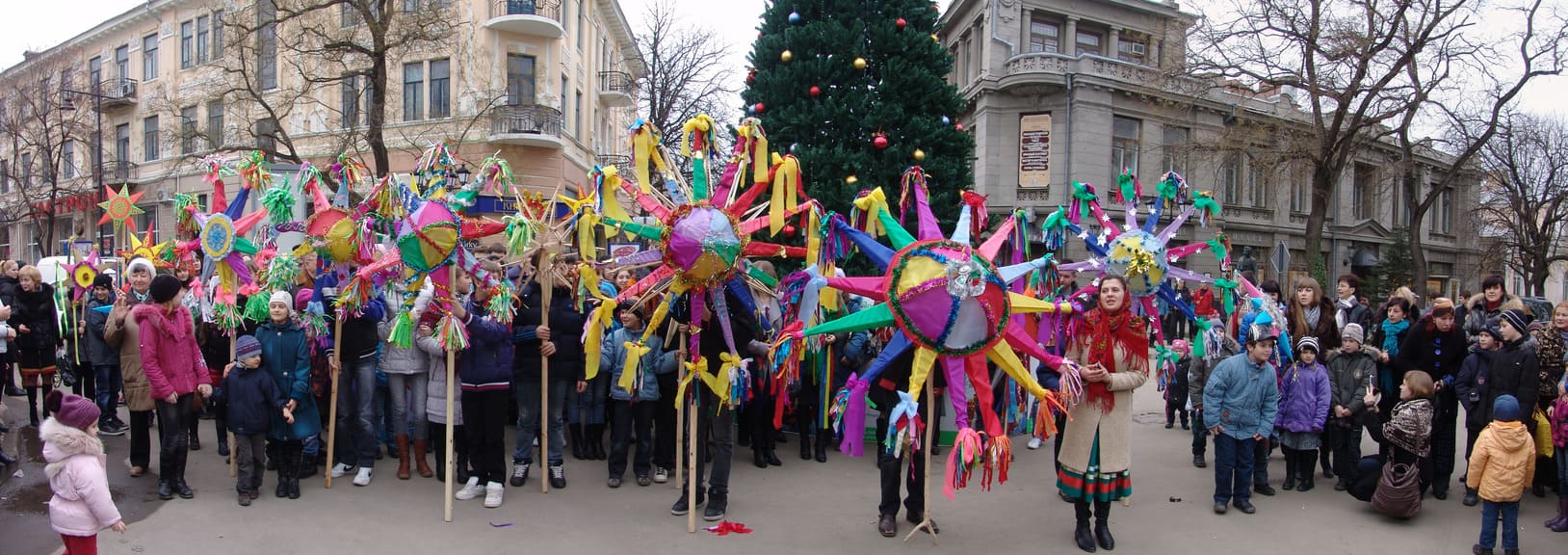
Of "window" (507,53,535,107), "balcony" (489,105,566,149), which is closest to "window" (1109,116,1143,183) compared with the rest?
"balcony" (489,105,566,149)

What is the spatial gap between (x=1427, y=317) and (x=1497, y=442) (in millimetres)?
2060

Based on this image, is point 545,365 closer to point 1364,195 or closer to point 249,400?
point 249,400

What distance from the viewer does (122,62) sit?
2984cm

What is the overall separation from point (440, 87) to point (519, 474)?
1850 cm

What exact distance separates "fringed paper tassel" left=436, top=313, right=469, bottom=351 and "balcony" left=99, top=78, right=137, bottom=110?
30.3m

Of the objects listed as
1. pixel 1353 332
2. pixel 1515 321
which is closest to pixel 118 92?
pixel 1353 332

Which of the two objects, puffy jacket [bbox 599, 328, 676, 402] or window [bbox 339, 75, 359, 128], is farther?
window [bbox 339, 75, 359, 128]

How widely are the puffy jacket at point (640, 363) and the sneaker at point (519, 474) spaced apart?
85 centimetres

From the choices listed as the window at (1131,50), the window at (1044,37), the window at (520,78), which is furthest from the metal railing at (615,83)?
the window at (1131,50)

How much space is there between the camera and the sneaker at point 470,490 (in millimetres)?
6199

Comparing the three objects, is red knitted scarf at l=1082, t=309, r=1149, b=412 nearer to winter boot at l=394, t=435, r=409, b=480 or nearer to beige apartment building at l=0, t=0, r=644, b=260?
winter boot at l=394, t=435, r=409, b=480

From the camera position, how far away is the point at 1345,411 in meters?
6.85

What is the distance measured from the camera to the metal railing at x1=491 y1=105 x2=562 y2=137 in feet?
72.8

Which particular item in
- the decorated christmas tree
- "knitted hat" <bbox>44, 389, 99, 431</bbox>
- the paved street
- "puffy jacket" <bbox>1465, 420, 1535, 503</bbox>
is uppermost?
the decorated christmas tree
